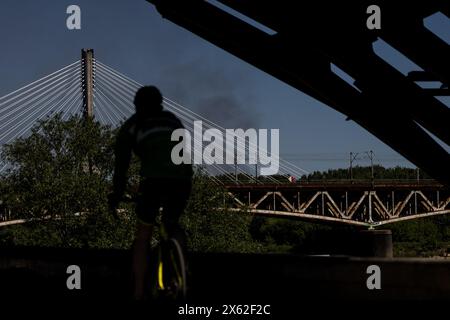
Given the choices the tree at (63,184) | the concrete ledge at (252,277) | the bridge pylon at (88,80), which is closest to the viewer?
the concrete ledge at (252,277)

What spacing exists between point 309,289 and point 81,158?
142 ft

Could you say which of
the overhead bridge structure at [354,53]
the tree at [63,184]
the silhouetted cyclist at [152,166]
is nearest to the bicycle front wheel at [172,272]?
the silhouetted cyclist at [152,166]

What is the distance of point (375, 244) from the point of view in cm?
794

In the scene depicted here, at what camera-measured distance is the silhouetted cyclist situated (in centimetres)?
502

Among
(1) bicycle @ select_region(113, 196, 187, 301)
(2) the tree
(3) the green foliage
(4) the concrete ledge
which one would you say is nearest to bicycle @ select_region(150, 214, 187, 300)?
(1) bicycle @ select_region(113, 196, 187, 301)

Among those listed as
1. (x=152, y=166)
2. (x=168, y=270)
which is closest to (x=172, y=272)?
(x=168, y=270)

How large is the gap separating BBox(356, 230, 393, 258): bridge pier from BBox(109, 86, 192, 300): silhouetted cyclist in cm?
326

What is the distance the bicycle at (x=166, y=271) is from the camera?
16.8 feet

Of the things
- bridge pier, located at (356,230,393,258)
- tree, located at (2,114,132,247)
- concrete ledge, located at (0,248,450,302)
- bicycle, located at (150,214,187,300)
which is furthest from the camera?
tree, located at (2,114,132,247)

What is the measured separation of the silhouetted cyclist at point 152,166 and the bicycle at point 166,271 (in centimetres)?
7

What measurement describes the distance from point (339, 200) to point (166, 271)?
54.4 m

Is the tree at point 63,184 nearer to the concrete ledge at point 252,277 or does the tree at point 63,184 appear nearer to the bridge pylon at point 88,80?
the bridge pylon at point 88,80

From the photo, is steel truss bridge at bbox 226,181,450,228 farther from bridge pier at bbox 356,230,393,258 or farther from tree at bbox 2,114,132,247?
bridge pier at bbox 356,230,393,258
